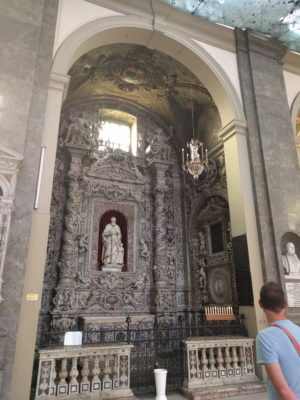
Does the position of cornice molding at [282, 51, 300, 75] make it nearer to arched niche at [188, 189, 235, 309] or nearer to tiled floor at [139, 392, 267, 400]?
arched niche at [188, 189, 235, 309]

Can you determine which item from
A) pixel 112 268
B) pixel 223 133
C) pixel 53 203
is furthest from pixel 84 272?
pixel 223 133

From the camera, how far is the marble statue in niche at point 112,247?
884cm

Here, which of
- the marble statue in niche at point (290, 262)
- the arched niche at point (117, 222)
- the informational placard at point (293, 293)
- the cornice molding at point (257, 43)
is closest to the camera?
the informational placard at point (293, 293)

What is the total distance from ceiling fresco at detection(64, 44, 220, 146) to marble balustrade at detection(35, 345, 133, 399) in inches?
279

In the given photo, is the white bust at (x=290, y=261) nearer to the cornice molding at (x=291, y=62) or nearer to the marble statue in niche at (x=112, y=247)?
the marble statue in niche at (x=112, y=247)

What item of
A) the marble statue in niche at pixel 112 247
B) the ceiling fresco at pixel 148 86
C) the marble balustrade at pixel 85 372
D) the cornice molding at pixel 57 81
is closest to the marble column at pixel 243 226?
the ceiling fresco at pixel 148 86

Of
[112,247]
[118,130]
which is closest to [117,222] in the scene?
[112,247]

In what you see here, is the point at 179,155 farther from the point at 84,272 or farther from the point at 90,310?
the point at 90,310

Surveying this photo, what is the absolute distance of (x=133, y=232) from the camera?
966cm

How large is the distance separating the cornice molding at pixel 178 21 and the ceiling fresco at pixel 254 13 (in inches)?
7.4

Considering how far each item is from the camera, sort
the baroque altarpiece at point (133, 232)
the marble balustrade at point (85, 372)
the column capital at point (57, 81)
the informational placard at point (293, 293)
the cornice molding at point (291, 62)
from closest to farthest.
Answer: the marble balustrade at point (85, 372), the column capital at point (57, 81), the informational placard at point (293, 293), the baroque altarpiece at point (133, 232), the cornice molding at point (291, 62)

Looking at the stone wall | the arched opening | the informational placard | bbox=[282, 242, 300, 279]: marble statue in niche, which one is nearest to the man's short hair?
the stone wall

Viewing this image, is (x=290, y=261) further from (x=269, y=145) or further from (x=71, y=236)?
(x=71, y=236)

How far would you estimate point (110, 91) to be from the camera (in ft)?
34.1
